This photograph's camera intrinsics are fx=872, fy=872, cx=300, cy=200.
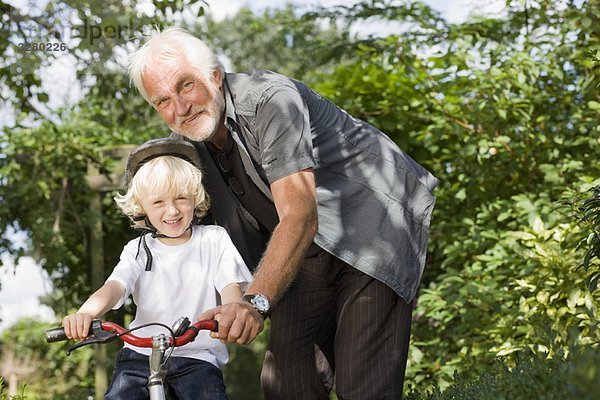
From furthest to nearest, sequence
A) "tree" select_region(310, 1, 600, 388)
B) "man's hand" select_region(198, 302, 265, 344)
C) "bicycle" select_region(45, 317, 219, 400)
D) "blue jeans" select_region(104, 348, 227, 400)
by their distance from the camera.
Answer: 1. "tree" select_region(310, 1, 600, 388)
2. "blue jeans" select_region(104, 348, 227, 400)
3. "bicycle" select_region(45, 317, 219, 400)
4. "man's hand" select_region(198, 302, 265, 344)

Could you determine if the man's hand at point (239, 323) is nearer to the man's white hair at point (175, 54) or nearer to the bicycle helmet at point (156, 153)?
the bicycle helmet at point (156, 153)

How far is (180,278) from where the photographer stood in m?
2.91

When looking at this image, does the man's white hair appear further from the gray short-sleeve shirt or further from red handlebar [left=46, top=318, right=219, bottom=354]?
red handlebar [left=46, top=318, right=219, bottom=354]

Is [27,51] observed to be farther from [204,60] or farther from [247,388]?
[247,388]

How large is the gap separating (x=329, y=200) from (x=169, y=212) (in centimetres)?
53

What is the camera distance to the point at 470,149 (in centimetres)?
500

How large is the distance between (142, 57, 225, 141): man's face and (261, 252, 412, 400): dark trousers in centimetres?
59

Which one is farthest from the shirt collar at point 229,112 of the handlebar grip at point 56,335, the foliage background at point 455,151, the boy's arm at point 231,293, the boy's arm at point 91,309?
the foliage background at point 455,151

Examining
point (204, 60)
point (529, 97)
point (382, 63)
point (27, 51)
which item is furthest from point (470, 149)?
point (27, 51)

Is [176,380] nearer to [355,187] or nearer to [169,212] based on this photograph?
[169,212]

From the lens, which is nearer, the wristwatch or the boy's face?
the wristwatch

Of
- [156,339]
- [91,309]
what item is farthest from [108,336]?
[91,309]

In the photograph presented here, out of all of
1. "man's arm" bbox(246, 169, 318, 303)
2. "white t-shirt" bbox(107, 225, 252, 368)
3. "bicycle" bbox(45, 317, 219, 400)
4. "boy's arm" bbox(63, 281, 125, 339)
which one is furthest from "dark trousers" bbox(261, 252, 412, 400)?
"bicycle" bbox(45, 317, 219, 400)

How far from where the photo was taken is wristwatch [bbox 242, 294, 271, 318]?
7.39 ft
